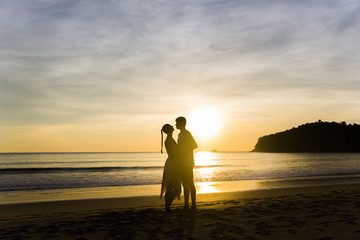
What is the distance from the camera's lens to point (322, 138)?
160 m

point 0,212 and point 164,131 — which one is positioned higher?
point 164,131

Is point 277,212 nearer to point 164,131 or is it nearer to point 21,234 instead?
point 164,131

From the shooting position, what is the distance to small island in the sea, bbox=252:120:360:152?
502ft

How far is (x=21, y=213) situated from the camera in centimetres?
926

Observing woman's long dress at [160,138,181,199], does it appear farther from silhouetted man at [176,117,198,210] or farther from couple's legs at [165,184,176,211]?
silhouetted man at [176,117,198,210]

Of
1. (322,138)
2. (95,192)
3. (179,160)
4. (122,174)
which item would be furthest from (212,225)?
(322,138)

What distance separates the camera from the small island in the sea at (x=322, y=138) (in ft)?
502

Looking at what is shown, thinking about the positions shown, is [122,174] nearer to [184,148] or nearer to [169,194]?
[169,194]

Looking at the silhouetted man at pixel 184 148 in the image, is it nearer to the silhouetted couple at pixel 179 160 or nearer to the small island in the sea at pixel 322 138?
the silhouetted couple at pixel 179 160

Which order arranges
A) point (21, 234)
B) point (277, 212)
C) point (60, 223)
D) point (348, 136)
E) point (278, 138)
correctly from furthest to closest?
point (278, 138)
point (348, 136)
point (277, 212)
point (60, 223)
point (21, 234)

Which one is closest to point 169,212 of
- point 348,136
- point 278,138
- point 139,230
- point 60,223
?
point 139,230

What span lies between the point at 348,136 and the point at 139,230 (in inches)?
6830

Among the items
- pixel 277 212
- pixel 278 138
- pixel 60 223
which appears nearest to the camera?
pixel 60 223

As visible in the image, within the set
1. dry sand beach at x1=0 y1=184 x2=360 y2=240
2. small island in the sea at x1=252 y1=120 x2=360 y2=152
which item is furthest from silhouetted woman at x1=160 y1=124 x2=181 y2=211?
small island in the sea at x1=252 y1=120 x2=360 y2=152
